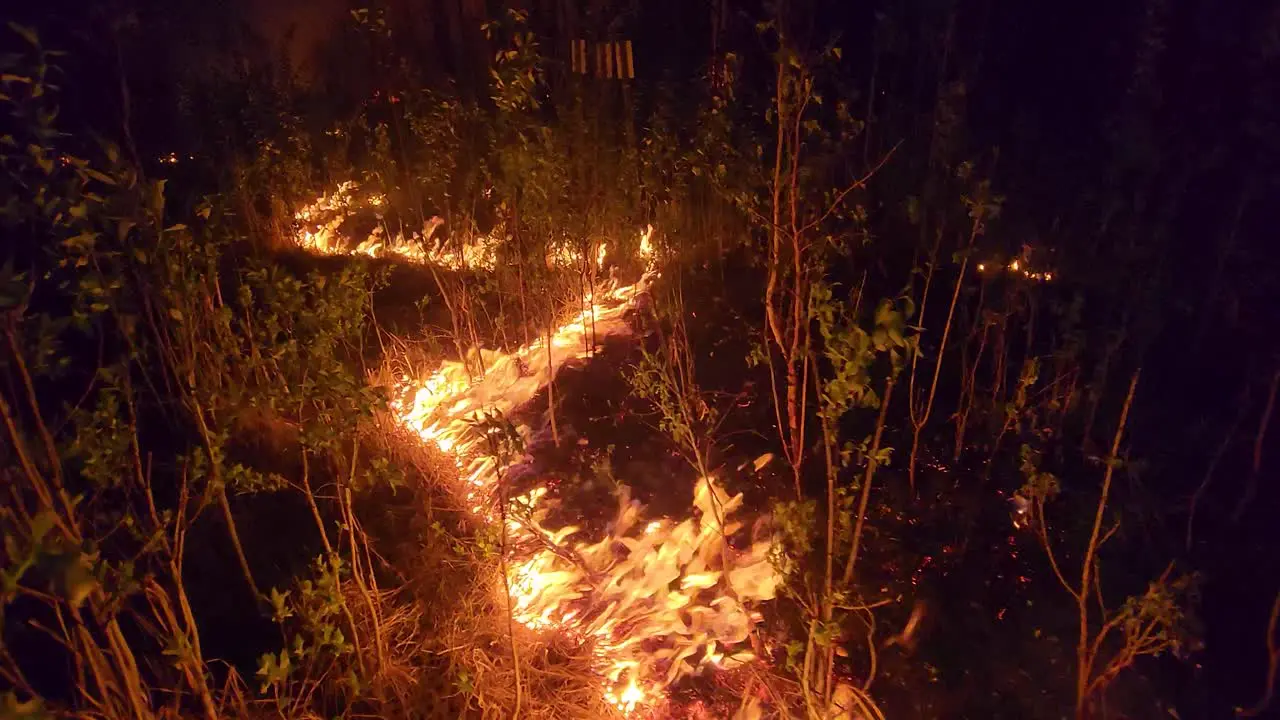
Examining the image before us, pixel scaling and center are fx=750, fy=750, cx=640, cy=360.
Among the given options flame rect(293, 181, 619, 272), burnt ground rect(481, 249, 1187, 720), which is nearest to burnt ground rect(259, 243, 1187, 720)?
burnt ground rect(481, 249, 1187, 720)

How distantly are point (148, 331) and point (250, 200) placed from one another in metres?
2.94

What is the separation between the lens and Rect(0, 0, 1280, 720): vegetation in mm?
2090

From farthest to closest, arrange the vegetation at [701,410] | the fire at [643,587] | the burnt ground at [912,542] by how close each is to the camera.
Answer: the fire at [643,587]
the burnt ground at [912,542]
the vegetation at [701,410]

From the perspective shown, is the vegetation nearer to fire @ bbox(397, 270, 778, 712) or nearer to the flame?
fire @ bbox(397, 270, 778, 712)

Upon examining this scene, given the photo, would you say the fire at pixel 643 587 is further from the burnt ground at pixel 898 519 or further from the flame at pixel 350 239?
the flame at pixel 350 239

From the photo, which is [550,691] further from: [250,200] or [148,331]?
[250,200]

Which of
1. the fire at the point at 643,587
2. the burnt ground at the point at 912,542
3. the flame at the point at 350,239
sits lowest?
the fire at the point at 643,587

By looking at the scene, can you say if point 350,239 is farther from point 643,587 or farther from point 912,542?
point 912,542

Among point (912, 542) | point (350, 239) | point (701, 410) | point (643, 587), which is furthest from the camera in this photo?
point (350, 239)

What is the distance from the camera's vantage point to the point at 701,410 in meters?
3.40

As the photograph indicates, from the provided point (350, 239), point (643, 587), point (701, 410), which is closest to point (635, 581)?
point (643, 587)

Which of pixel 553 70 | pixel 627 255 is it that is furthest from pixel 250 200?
pixel 627 255

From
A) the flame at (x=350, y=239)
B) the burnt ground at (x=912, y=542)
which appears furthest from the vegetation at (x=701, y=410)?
the flame at (x=350, y=239)

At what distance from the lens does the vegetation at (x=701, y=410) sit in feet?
6.86
